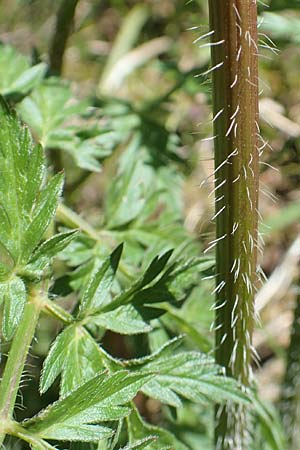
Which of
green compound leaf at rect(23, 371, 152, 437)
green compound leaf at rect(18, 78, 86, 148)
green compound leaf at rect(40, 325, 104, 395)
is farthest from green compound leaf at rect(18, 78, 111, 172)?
green compound leaf at rect(23, 371, 152, 437)

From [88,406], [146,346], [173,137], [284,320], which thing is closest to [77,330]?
[88,406]

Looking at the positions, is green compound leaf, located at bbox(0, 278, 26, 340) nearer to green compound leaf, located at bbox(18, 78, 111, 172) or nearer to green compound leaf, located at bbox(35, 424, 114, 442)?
green compound leaf, located at bbox(35, 424, 114, 442)

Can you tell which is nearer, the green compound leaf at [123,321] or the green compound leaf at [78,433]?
the green compound leaf at [78,433]

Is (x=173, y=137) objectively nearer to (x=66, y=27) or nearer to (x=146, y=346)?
(x=66, y=27)

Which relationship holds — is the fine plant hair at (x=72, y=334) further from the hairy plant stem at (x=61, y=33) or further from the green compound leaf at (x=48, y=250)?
the hairy plant stem at (x=61, y=33)

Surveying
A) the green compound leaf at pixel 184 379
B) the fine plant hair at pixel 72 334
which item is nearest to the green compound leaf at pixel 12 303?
the fine plant hair at pixel 72 334
